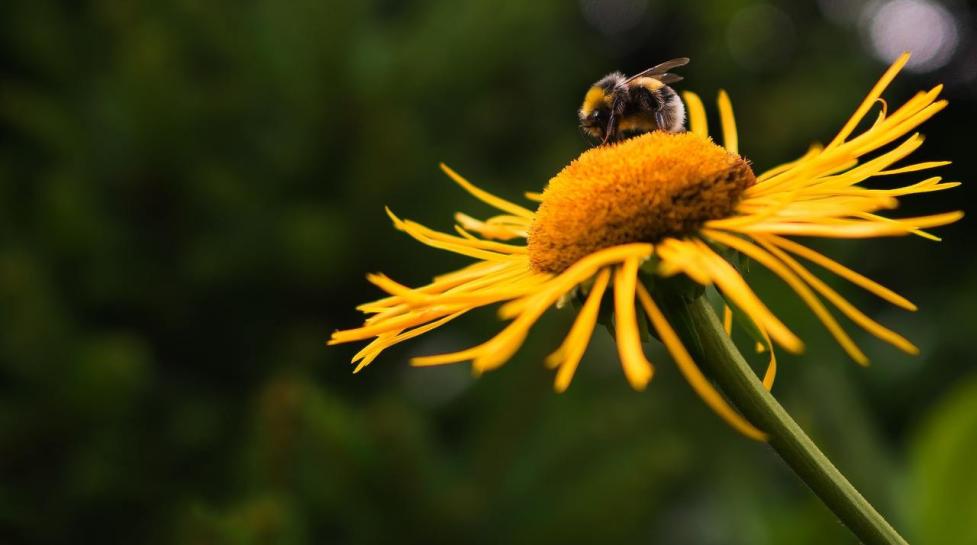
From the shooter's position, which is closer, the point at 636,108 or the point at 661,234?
the point at 661,234

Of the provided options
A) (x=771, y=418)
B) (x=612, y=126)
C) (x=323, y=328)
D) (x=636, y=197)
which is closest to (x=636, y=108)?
(x=612, y=126)

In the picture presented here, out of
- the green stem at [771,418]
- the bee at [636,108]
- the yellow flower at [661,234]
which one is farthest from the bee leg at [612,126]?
the green stem at [771,418]

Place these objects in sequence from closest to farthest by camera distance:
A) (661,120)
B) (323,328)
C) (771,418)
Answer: (771,418) → (661,120) → (323,328)

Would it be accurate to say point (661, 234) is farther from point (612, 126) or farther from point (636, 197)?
point (612, 126)

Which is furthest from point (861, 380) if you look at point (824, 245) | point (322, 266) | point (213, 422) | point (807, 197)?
point (807, 197)

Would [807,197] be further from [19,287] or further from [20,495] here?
[20,495]

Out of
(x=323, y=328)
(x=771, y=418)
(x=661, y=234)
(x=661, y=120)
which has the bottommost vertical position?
(x=771, y=418)

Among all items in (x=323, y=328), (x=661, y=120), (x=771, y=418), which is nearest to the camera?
(x=771, y=418)
